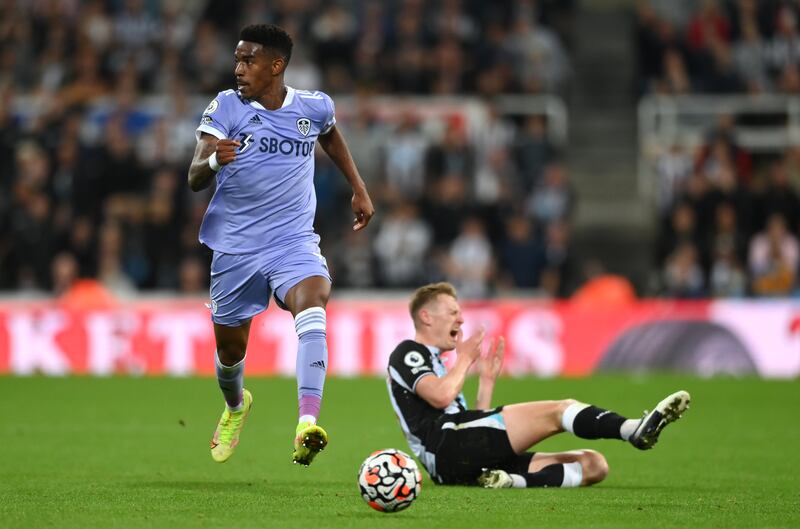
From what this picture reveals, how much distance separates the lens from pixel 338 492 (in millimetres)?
8180

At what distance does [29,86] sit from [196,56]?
2656 mm

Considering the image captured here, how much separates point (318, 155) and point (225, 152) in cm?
1180

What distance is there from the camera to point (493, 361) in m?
8.67

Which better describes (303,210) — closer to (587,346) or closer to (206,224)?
(206,224)

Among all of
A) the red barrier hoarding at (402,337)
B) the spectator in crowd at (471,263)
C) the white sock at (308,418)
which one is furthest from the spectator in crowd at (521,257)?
the white sock at (308,418)

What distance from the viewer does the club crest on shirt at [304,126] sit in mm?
8781

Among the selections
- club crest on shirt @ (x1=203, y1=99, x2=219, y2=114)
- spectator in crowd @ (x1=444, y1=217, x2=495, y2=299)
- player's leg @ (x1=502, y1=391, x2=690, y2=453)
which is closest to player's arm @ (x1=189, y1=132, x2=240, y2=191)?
club crest on shirt @ (x1=203, y1=99, x2=219, y2=114)

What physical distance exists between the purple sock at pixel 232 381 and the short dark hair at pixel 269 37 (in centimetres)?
197

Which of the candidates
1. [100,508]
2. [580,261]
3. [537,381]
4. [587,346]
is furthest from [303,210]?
[580,261]

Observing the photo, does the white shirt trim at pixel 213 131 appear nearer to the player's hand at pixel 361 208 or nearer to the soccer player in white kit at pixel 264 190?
the soccer player in white kit at pixel 264 190

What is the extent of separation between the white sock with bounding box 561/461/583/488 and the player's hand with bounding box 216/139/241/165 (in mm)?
2606

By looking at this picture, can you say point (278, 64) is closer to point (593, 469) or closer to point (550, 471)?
point (550, 471)

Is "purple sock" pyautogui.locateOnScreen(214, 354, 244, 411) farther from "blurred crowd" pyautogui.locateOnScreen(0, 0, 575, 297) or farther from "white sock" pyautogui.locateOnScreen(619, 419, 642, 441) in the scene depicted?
"blurred crowd" pyautogui.locateOnScreen(0, 0, 575, 297)

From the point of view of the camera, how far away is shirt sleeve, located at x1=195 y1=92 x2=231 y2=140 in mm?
8406
